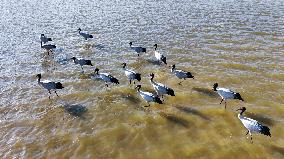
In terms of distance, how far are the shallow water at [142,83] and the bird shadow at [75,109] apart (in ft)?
0.18

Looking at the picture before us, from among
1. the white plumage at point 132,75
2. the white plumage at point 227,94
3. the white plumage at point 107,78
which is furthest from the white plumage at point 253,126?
the white plumage at point 107,78

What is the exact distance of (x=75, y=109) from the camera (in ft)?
64.7

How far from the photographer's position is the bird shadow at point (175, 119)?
709 inches

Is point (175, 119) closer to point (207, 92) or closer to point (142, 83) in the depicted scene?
point (207, 92)

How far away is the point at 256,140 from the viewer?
1652 cm

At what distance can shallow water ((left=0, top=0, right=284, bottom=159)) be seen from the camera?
54.2 ft

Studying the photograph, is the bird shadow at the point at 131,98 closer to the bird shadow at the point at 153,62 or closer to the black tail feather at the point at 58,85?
the black tail feather at the point at 58,85

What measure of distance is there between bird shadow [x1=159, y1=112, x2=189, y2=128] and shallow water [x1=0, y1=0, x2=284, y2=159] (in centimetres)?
5

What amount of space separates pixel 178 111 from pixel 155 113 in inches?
47.2

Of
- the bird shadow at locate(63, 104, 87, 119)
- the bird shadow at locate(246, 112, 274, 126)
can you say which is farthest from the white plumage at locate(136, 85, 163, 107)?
the bird shadow at locate(246, 112, 274, 126)

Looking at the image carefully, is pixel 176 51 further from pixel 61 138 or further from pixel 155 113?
pixel 61 138

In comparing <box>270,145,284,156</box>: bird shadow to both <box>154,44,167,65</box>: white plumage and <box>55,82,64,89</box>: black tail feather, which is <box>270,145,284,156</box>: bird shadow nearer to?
<box>154,44,167,65</box>: white plumage

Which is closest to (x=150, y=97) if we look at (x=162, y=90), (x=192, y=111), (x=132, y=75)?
(x=162, y=90)

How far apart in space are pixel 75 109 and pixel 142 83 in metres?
5.13
